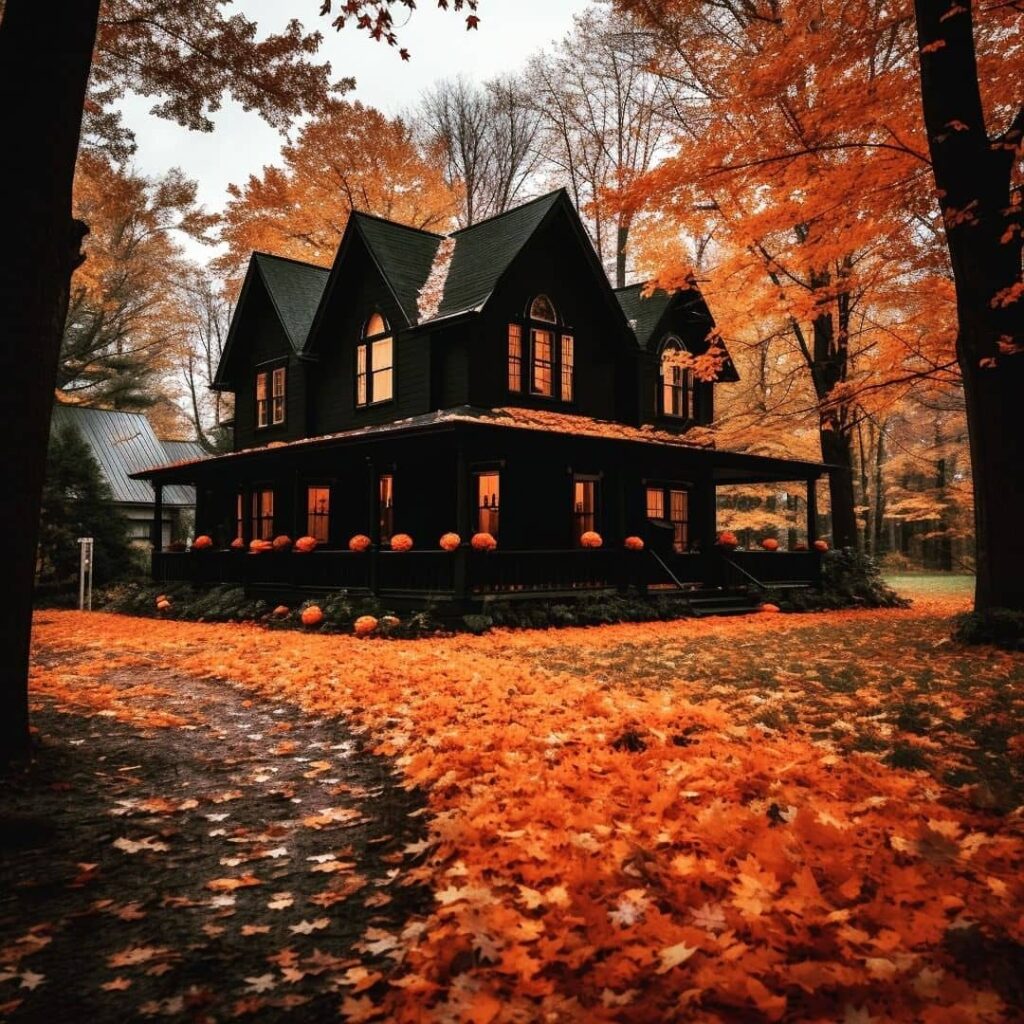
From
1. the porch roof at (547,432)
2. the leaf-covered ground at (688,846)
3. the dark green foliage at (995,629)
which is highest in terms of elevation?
the porch roof at (547,432)

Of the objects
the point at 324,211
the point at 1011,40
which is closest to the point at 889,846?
the point at 1011,40

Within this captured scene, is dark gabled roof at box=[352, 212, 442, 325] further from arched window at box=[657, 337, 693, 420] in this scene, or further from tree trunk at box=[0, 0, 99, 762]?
tree trunk at box=[0, 0, 99, 762]

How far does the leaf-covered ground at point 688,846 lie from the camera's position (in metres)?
2.62

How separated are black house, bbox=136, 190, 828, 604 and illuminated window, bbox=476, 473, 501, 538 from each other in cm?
5

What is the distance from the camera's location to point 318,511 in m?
21.3

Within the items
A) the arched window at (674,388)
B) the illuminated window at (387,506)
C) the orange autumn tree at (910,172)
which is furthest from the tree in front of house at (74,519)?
the orange autumn tree at (910,172)

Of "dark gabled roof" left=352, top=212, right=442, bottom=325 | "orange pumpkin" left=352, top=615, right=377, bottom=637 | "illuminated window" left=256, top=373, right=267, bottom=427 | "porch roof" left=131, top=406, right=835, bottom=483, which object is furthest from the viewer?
"illuminated window" left=256, top=373, right=267, bottom=427

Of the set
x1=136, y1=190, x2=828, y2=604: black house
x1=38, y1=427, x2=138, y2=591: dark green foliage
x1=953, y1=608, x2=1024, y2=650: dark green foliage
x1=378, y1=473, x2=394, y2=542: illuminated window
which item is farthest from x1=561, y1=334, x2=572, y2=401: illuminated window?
x1=38, y1=427, x2=138, y2=591: dark green foliage

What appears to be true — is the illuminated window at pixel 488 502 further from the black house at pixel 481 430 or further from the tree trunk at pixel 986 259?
the tree trunk at pixel 986 259

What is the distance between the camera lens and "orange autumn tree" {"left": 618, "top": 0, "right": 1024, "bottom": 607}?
9.63 meters

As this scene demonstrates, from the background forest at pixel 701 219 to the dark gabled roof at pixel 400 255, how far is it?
4247mm

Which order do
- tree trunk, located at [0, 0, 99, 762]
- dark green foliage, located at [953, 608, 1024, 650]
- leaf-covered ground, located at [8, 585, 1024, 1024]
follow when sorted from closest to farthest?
1. leaf-covered ground, located at [8, 585, 1024, 1024]
2. tree trunk, located at [0, 0, 99, 762]
3. dark green foliage, located at [953, 608, 1024, 650]

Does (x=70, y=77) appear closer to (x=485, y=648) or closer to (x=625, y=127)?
(x=485, y=648)

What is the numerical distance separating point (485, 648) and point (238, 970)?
8.46 meters
